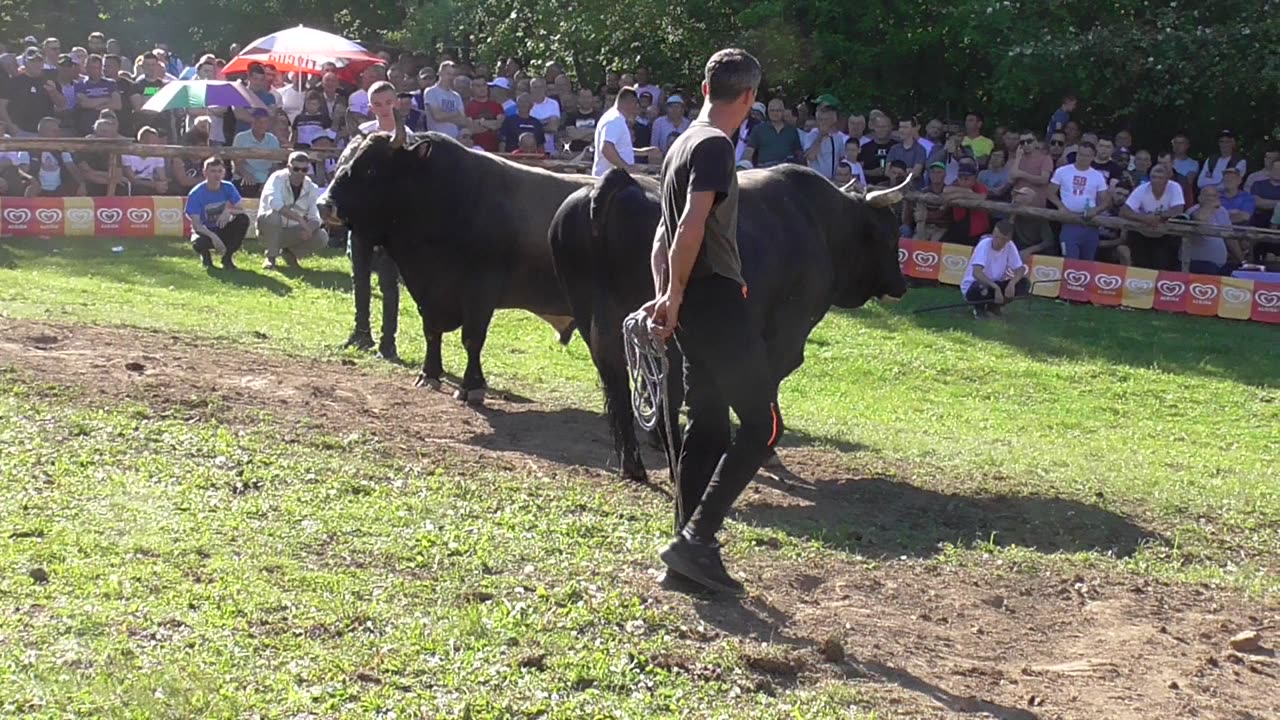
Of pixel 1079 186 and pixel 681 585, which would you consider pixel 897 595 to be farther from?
pixel 1079 186

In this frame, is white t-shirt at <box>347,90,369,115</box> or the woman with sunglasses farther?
white t-shirt at <box>347,90,369,115</box>

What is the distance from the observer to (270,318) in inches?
575

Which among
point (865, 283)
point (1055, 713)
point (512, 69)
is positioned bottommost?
point (1055, 713)

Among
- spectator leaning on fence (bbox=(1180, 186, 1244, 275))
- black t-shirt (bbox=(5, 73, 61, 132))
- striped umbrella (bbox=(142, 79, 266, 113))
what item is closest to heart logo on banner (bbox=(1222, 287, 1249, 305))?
spectator leaning on fence (bbox=(1180, 186, 1244, 275))

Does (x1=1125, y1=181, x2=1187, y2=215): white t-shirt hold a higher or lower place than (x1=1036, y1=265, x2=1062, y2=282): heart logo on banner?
higher

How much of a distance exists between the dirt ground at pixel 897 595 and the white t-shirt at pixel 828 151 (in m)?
9.60

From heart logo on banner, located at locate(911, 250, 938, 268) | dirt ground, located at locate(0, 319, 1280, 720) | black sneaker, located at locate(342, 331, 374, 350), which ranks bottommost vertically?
dirt ground, located at locate(0, 319, 1280, 720)

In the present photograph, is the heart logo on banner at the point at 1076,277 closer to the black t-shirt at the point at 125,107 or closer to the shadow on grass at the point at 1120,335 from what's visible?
the shadow on grass at the point at 1120,335

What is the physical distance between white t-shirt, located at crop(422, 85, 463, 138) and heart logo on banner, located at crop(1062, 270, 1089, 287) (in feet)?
25.6

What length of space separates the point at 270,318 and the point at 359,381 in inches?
157

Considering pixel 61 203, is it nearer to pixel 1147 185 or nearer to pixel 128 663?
pixel 1147 185

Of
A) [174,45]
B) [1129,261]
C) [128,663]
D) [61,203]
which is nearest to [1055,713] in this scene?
[128,663]

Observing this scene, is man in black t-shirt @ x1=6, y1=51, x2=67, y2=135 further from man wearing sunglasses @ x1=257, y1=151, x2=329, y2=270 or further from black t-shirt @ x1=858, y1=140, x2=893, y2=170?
black t-shirt @ x1=858, y1=140, x2=893, y2=170

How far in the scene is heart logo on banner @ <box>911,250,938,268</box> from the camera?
750 inches
